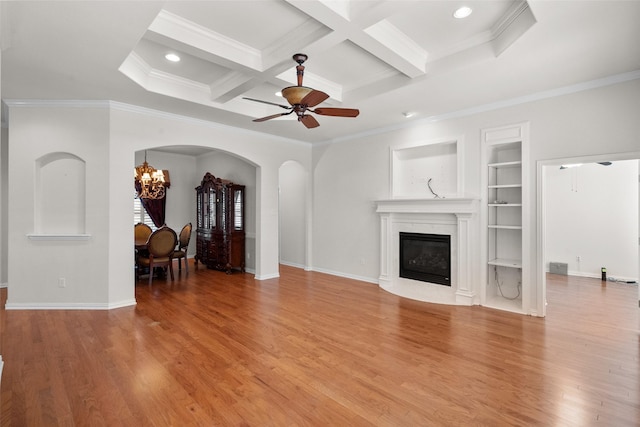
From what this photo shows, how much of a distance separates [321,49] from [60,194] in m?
4.12

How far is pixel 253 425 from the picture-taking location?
2098mm

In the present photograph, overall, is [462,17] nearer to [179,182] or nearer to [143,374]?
[143,374]

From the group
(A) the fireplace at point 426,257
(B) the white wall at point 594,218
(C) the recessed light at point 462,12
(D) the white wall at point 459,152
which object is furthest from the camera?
(B) the white wall at point 594,218

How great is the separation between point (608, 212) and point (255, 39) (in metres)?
6.86

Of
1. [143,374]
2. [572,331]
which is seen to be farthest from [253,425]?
[572,331]

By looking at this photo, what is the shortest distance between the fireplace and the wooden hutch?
3.47 m

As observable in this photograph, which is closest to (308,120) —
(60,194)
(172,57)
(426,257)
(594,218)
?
(172,57)

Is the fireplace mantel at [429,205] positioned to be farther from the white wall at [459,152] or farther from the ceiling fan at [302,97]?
the ceiling fan at [302,97]

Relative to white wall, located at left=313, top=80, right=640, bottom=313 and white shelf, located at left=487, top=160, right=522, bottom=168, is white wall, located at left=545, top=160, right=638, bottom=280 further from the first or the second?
white wall, located at left=313, top=80, right=640, bottom=313

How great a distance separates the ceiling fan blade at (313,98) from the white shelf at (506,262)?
10.9ft

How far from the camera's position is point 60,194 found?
14.8ft

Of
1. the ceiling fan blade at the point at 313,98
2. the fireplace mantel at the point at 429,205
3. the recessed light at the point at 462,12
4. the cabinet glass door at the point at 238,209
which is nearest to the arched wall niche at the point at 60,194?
the cabinet glass door at the point at 238,209

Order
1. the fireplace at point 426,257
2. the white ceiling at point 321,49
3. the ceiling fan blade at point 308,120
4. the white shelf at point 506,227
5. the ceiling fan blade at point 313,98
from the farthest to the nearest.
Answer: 1. the fireplace at point 426,257
2. the white shelf at point 506,227
3. the ceiling fan blade at point 308,120
4. the ceiling fan blade at point 313,98
5. the white ceiling at point 321,49

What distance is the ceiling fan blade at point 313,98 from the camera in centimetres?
291
